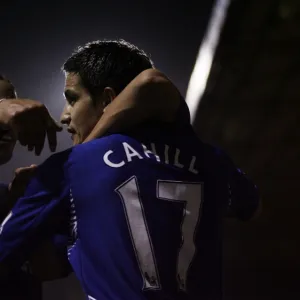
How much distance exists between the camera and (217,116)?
255cm

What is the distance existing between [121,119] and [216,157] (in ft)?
0.62

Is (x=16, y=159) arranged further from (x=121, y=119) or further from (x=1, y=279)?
(x=121, y=119)

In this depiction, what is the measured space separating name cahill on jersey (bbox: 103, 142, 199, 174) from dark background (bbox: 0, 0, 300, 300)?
2.11 feet

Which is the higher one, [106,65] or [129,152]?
[106,65]

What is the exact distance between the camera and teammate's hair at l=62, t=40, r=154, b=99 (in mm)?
874

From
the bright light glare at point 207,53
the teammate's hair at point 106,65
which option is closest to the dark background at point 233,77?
the bright light glare at point 207,53

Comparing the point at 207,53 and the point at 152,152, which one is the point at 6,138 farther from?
the point at 207,53

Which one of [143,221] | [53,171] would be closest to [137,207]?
[143,221]

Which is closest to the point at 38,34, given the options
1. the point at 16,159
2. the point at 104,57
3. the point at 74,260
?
the point at 16,159

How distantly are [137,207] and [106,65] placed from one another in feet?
1.04

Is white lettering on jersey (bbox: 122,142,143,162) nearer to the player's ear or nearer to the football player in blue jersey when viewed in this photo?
the football player in blue jersey

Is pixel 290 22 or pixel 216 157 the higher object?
pixel 290 22

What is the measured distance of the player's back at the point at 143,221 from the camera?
0.67 metres

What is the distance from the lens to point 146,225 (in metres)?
0.69
